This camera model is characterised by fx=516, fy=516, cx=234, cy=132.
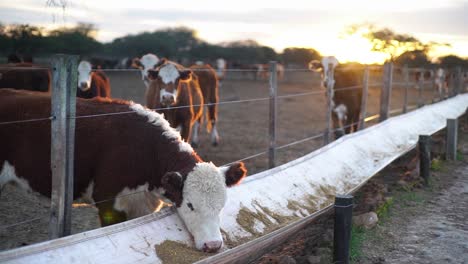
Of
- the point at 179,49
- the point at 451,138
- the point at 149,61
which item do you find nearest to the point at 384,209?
the point at 451,138

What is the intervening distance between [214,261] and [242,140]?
26.8 feet

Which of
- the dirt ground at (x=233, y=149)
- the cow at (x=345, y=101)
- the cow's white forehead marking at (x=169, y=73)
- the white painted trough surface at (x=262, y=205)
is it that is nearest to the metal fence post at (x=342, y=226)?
the white painted trough surface at (x=262, y=205)

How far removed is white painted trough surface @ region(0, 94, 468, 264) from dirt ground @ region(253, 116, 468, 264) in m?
0.27

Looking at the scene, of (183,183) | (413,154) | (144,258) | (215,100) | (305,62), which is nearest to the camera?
(144,258)

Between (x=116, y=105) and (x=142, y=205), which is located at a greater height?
(x=116, y=105)

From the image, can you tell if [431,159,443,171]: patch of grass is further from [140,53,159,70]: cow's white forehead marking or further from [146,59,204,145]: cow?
[140,53,159,70]: cow's white forehead marking

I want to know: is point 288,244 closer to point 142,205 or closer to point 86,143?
point 142,205

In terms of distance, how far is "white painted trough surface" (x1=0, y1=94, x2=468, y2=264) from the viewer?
124 inches

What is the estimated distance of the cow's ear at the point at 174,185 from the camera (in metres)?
3.83

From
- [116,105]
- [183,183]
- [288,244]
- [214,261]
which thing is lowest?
[288,244]

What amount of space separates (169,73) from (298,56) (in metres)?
59.2

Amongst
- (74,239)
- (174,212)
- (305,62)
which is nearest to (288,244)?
(174,212)

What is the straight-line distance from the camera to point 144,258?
3.43 meters

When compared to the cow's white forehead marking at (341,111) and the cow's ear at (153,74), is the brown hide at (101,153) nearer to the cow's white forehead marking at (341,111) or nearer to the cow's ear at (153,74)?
the cow's ear at (153,74)
